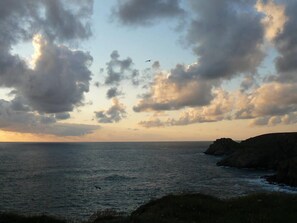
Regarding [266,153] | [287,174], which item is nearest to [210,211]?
[287,174]

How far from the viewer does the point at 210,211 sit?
30.9m

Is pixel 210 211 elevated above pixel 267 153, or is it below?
below

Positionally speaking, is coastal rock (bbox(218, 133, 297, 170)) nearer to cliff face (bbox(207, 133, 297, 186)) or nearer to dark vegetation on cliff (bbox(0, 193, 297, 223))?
cliff face (bbox(207, 133, 297, 186))

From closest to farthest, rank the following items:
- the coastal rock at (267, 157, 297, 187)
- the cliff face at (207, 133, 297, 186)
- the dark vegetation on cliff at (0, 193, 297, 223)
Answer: the dark vegetation on cliff at (0, 193, 297, 223)
the coastal rock at (267, 157, 297, 187)
the cliff face at (207, 133, 297, 186)

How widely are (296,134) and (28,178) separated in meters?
102

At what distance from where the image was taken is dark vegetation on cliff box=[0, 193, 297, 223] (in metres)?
27.2

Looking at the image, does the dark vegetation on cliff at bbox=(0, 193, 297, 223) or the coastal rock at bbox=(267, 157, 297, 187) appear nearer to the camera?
the dark vegetation on cliff at bbox=(0, 193, 297, 223)

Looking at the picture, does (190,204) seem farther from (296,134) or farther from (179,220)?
(296,134)

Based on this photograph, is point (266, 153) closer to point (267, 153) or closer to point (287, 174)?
point (267, 153)

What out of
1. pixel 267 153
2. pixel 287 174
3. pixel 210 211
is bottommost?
pixel 287 174

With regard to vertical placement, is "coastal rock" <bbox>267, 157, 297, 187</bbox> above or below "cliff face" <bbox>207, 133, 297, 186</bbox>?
below

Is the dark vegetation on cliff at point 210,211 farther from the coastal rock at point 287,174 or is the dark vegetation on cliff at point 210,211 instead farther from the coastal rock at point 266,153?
the coastal rock at point 266,153

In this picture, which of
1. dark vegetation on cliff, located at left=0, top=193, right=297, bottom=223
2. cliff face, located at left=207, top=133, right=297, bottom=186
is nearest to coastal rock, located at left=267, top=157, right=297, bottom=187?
cliff face, located at left=207, top=133, right=297, bottom=186

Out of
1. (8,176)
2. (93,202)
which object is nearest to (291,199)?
(93,202)
